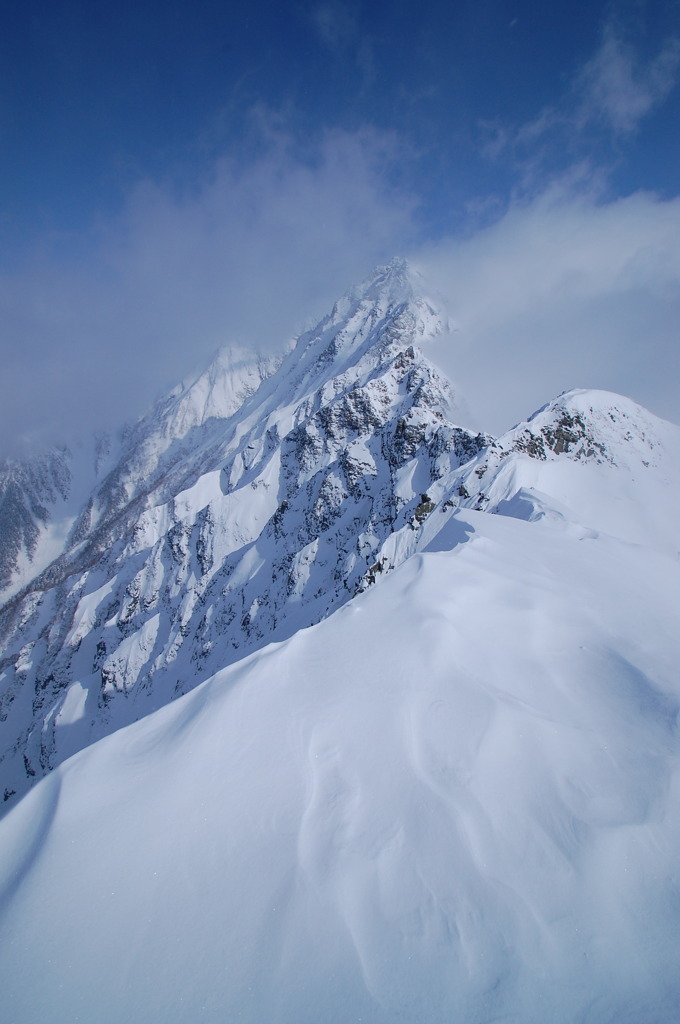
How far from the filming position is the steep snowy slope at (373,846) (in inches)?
101

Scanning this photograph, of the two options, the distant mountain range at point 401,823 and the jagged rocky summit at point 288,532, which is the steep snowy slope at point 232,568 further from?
the distant mountain range at point 401,823

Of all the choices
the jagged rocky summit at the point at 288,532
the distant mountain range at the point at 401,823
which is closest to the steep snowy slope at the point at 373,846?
the distant mountain range at the point at 401,823

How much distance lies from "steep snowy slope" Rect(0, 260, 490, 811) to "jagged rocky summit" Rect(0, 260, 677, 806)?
8.1 inches

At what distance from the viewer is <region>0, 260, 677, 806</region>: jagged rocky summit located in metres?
26.2

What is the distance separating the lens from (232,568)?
49719mm

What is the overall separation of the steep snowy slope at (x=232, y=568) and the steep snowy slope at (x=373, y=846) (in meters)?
18.9

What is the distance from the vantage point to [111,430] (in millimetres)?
194375

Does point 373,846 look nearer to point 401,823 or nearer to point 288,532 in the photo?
point 401,823

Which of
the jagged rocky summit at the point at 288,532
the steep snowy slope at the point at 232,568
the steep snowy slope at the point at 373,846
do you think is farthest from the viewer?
the steep snowy slope at the point at 232,568

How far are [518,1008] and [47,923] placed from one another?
10.1ft

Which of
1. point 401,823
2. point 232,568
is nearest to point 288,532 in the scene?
point 232,568

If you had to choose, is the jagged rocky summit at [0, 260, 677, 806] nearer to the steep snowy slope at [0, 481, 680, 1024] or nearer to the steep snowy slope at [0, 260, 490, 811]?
the steep snowy slope at [0, 260, 490, 811]

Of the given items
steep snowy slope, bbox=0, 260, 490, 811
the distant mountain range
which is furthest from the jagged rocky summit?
the distant mountain range

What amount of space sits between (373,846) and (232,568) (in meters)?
48.5
